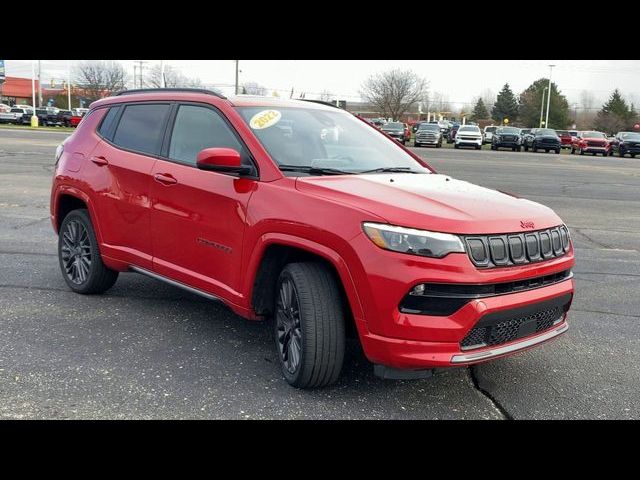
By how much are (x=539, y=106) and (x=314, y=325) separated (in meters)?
103

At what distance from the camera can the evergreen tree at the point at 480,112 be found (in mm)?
115088

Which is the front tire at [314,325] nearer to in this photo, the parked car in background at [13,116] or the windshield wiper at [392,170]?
the windshield wiper at [392,170]

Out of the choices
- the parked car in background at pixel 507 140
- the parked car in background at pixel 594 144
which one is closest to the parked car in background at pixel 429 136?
the parked car in background at pixel 507 140

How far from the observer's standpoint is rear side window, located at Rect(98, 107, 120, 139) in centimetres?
550

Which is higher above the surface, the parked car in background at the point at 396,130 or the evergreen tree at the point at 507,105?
the evergreen tree at the point at 507,105

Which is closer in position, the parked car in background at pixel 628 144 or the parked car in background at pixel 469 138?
the parked car in background at pixel 628 144

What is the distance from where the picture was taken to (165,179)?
4.60 m

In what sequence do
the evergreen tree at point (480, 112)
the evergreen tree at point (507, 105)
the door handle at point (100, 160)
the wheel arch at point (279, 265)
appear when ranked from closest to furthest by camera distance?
the wheel arch at point (279, 265) → the door handle at point (100, 160) → the evergreen tree at point (507, 105) → the evergreen tree at point (480, 112)

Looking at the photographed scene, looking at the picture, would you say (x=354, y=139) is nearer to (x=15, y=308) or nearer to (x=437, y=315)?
(x=437, y=315)

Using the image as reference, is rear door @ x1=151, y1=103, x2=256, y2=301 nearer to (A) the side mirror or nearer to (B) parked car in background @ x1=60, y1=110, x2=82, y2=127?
(A) the side mirror

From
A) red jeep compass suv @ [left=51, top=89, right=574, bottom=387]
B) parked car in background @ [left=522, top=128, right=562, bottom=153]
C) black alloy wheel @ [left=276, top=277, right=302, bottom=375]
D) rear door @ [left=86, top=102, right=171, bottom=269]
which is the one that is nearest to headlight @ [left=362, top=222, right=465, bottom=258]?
red jeep compass suv @ [left=51, top=89, right=574, bottom=387]

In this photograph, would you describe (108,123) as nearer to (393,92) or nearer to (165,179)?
(165,179)

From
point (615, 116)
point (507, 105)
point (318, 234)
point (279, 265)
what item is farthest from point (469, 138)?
point (507, 105)

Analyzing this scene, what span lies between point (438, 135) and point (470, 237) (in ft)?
123
